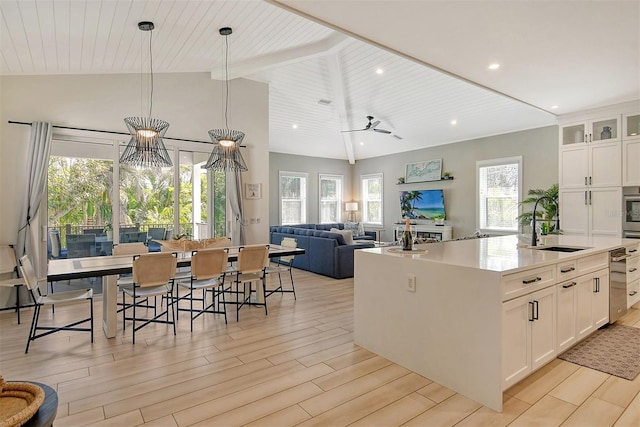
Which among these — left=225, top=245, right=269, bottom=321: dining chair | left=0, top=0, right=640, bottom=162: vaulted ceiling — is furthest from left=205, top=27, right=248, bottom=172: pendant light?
left=225, top=245, right=269, bottom=321: dining chair

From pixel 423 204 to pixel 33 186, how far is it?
27.5 ft

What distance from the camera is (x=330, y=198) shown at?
37.2ft

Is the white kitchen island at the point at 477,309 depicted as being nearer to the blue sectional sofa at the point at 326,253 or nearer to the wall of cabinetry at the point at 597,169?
the wall of cabinetry at the point at 597,169

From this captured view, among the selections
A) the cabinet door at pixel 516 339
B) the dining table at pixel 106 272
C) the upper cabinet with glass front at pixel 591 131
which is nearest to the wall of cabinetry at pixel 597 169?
the upper cabinet with glass front at pixel 591 131

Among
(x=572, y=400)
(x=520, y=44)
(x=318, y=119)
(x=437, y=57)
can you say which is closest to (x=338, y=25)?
(x=437, y=57)

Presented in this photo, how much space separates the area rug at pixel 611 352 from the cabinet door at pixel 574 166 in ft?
9.58

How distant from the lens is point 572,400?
2.35 m

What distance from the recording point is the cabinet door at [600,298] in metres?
3.31

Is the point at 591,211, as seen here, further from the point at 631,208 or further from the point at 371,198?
the point at 371,198

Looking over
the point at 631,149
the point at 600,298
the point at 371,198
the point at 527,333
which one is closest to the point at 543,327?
the point at 527,333

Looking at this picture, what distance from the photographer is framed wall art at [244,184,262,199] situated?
662 centimetres

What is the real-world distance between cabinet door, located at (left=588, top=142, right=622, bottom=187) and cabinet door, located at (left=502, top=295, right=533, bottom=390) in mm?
4378

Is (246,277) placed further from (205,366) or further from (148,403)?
(148,403)

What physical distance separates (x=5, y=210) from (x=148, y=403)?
398cm
